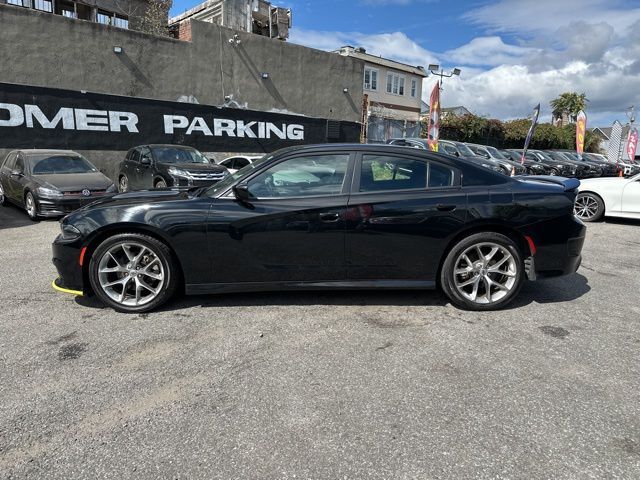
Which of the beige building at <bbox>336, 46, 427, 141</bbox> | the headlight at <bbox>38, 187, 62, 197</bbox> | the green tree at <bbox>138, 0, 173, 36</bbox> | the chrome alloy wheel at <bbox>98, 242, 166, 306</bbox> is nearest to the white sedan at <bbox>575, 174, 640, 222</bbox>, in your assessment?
the chrome alloy wheel at <bbox>98, 242, 166, 306</bbox>

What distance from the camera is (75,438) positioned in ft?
7.82

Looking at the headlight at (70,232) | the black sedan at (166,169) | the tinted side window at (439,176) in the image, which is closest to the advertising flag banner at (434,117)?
the black sedan at (166,169)

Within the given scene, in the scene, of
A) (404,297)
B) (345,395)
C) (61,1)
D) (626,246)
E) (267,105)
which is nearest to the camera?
(345,395)

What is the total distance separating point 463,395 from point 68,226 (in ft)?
11.8

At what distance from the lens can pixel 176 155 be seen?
12078mm

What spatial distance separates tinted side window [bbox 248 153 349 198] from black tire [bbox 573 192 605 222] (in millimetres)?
7935

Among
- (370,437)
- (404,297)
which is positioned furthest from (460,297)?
(370,437)

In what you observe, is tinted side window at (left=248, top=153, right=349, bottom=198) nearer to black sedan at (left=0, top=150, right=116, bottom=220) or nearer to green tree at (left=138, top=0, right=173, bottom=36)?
black sedan at (left=0, top=150, right=116, bottom=220)

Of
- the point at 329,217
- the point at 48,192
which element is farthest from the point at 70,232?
the point at 48,192

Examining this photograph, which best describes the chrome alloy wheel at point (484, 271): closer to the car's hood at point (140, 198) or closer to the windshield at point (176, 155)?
the car's hood at point (140, 198)

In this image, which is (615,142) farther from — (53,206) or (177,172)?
(53,206)

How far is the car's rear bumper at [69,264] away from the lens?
396cm

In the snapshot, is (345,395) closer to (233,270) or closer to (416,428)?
(416,428)

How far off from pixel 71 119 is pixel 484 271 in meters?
14.2
